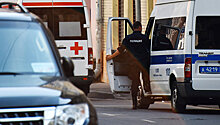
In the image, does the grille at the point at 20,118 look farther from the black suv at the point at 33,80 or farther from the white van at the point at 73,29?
the white van at the point at 73,29

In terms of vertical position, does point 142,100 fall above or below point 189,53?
below

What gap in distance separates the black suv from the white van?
10896 mm

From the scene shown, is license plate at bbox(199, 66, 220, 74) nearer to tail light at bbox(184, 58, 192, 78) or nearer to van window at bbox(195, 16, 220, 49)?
tail light at bbox(184, 58, 192, 78)

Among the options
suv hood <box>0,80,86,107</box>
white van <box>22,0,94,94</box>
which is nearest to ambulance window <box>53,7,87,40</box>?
white van <box>22,0,94,94</box>

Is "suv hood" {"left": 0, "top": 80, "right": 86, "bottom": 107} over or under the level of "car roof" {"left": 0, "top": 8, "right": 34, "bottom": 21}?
under

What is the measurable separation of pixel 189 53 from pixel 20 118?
9558mm

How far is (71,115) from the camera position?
18.4 ft

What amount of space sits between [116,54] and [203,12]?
2449mm

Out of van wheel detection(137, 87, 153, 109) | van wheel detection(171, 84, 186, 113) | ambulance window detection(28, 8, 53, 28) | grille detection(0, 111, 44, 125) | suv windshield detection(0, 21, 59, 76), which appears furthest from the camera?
ambulance window detection(28, 8, 53, 28)

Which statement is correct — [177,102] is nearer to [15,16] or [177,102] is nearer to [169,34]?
[169,34]

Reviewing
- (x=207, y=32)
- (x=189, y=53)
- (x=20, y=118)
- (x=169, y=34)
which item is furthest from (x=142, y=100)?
(x=20, y=118)

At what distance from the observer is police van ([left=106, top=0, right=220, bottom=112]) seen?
14.8 m

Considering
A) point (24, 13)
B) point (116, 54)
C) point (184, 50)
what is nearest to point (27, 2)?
point (116, 54)

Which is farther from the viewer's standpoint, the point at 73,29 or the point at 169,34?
the point at 73,29
